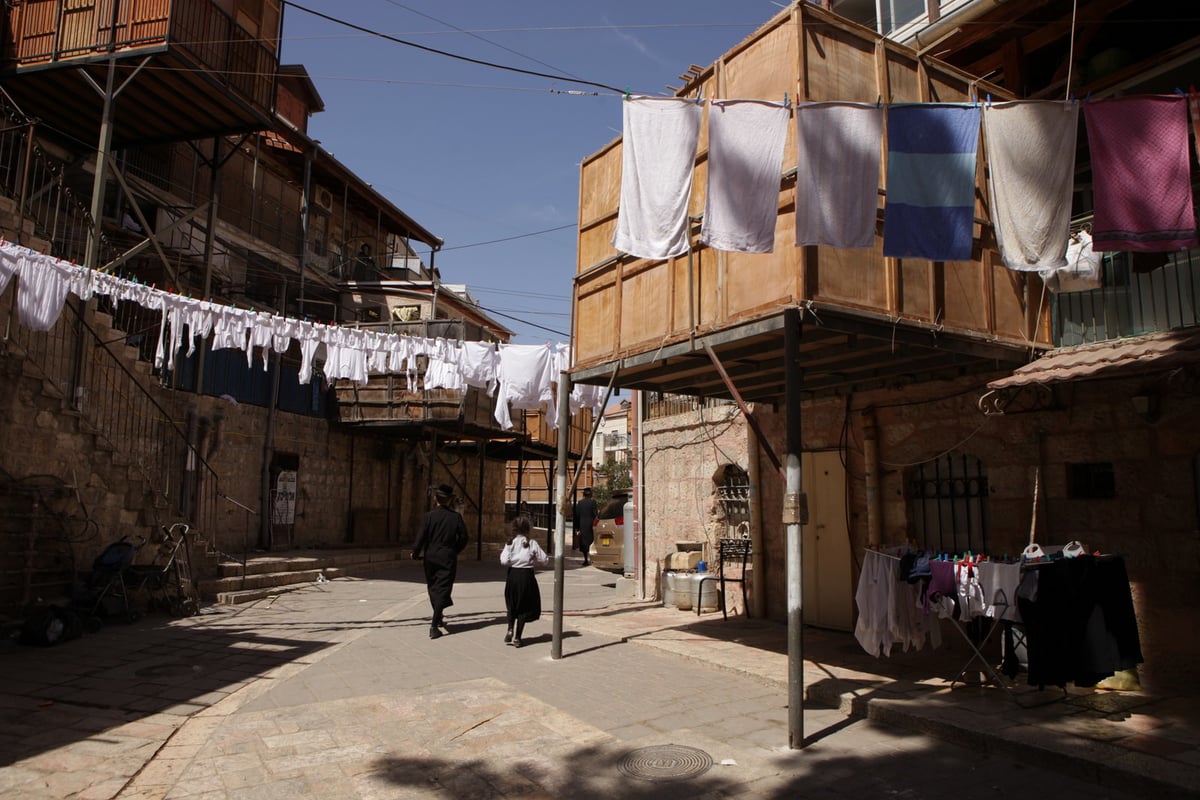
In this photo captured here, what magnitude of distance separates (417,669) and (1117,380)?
7.48 m

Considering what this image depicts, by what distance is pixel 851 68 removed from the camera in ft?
23.3

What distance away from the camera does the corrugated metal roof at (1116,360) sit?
591cm

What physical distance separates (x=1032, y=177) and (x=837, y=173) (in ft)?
5.87

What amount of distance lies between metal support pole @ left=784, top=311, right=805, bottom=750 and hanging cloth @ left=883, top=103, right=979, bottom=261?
125 centimetres

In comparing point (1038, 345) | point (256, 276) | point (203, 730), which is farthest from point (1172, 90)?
point (256, 276)

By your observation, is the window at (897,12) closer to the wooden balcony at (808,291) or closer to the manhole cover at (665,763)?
the wooden balcony at (808,291)

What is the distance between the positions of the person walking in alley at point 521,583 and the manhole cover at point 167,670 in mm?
3443

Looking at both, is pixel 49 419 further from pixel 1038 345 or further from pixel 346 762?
pixel 1038 345

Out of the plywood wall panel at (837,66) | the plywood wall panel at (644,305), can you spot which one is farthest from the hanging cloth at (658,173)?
the plywood wall panel at (837,66)

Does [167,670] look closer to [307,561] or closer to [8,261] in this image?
[8,261]

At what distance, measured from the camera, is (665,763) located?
521 centimetres

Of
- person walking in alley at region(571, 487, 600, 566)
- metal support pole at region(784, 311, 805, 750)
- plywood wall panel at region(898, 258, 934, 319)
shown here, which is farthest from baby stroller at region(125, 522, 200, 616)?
person walking in alley at region(571, 487, 600, 566)

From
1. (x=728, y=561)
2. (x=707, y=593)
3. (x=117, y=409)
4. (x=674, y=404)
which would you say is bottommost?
(x=707, y=593)

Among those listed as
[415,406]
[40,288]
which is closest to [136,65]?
[40,288]
